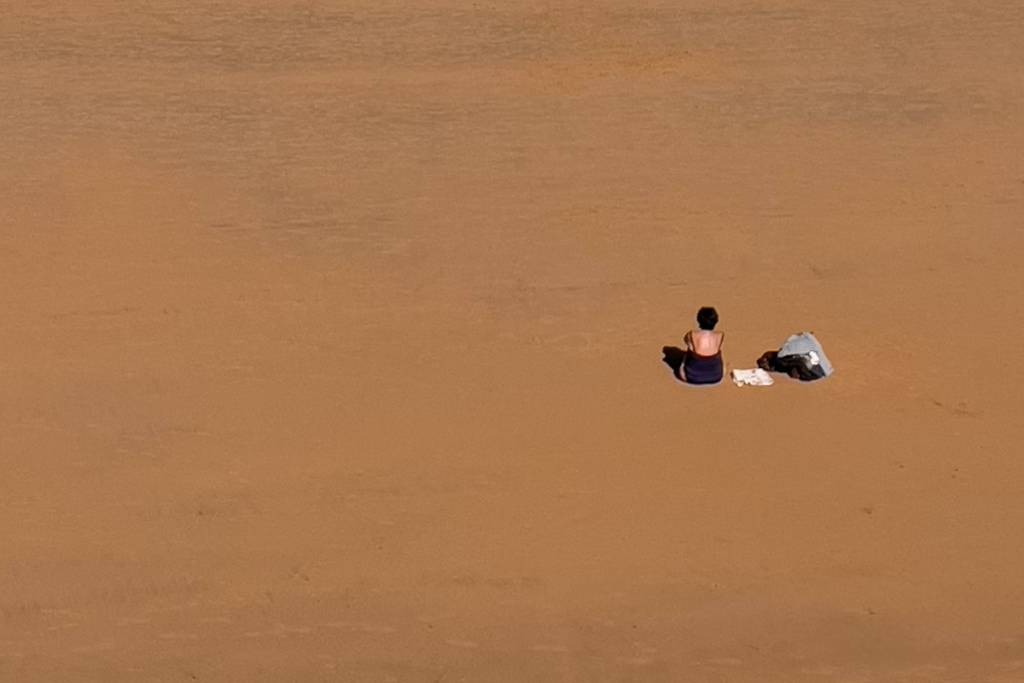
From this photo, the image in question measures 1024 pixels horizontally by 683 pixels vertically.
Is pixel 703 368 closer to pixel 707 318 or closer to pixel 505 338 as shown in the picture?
pixel 707 318

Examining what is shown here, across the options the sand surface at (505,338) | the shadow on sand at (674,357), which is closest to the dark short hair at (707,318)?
the shadow on sand at (674,357)

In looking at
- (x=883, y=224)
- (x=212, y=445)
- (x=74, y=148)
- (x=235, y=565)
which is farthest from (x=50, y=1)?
(x=883, y=224)

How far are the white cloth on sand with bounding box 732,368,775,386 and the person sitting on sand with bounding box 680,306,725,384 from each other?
4.7 inches

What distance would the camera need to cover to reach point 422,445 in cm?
869

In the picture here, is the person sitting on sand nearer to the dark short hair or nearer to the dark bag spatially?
the dark short hair

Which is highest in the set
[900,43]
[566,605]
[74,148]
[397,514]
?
[900,43]

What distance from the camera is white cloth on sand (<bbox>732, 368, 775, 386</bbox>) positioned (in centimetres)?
912

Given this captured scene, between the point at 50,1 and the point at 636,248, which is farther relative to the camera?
the point at 50,1

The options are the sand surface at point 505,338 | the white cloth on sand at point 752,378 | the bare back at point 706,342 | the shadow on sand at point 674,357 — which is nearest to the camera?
the sand surface at point 505,338

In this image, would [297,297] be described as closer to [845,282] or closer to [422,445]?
[422,445]

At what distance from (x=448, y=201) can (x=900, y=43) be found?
4999mm

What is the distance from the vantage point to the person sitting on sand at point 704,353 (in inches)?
352

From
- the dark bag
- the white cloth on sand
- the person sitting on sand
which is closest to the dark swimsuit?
the person sitting on sand

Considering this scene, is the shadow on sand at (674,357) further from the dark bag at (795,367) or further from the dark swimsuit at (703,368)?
the dark bag at (795,367)
